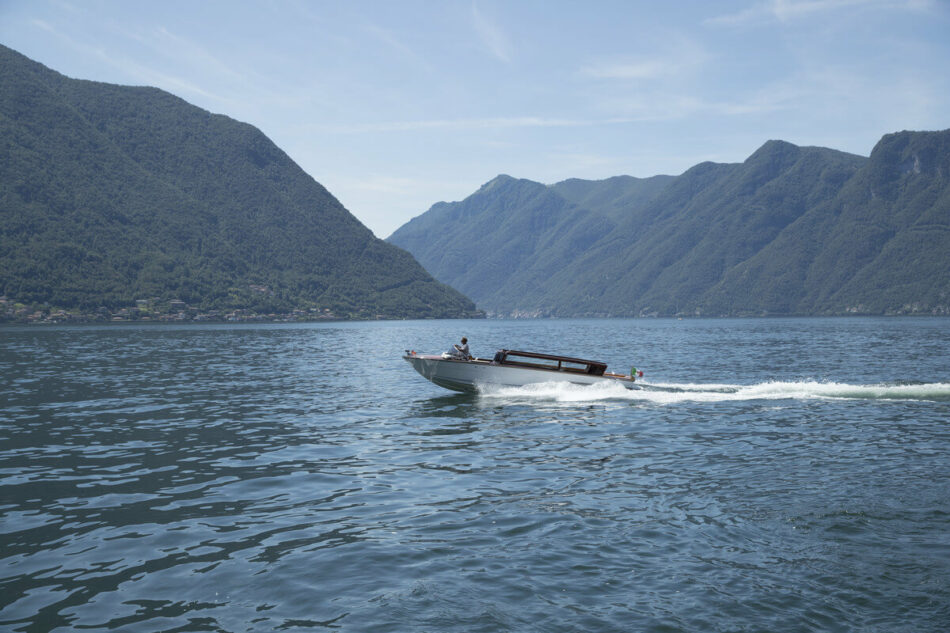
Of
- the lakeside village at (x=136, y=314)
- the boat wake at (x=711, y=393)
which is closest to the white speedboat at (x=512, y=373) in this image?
the boat wake at (x=711, y=393)

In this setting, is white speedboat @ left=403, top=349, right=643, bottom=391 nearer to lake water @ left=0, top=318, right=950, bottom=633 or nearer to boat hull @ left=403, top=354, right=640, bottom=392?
boat hull @ left=403, top=354, right=640, bottom=392

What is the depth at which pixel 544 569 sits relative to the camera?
31.0 feet

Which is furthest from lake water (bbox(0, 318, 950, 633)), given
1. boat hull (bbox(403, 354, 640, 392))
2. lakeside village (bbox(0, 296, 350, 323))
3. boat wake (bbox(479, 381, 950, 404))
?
lakeside village (bbox(0, 296, 350, 323))

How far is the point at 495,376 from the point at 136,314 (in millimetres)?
157369

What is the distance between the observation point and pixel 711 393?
2917 centimetres

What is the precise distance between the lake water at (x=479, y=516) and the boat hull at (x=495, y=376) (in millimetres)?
2352

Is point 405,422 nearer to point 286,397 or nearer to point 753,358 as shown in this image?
point 286,397

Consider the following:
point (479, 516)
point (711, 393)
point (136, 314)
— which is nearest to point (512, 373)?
point (711, 393)

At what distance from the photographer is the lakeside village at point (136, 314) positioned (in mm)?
142500

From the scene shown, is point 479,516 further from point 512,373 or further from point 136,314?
point 136,314

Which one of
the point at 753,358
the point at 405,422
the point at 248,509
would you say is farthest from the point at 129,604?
the point at 753,358

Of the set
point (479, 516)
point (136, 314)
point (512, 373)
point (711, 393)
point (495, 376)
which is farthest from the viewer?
point (136, 314)

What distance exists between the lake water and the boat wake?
925 millimetres

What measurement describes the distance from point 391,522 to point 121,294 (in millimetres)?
179597
